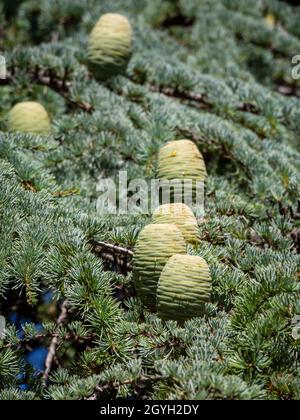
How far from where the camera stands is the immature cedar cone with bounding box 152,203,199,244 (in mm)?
1657

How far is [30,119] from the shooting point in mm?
2293

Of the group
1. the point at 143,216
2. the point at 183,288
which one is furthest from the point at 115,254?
the point at 183,288

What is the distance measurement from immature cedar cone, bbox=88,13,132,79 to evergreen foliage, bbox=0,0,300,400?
0.06m

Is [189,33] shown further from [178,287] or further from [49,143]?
[178,287]

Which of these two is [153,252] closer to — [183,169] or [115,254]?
[115,254]

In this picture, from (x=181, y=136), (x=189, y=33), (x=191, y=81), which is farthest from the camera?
(x=189, y=33)

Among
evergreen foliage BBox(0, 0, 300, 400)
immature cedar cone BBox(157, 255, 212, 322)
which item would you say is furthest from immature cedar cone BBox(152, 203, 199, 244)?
immature cedar cone BBox(157, 255, 212, 322)

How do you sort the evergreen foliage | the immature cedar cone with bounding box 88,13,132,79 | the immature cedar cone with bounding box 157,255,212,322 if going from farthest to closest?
1. the immature cedar cone with bounding box 88,13,132,79
2. the immature cedar cone with bounding box 157,255,212,322
3. the evergreen foliage

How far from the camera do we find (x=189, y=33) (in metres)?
3.55

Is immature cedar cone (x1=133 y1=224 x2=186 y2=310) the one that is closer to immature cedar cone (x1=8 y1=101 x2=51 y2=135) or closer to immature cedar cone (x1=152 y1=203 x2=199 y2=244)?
immature cedar cone (x1=152 y1=203 x2=199 y2=244)

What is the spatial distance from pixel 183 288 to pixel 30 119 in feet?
3.58

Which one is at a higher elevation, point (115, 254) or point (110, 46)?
point (110, 46)
